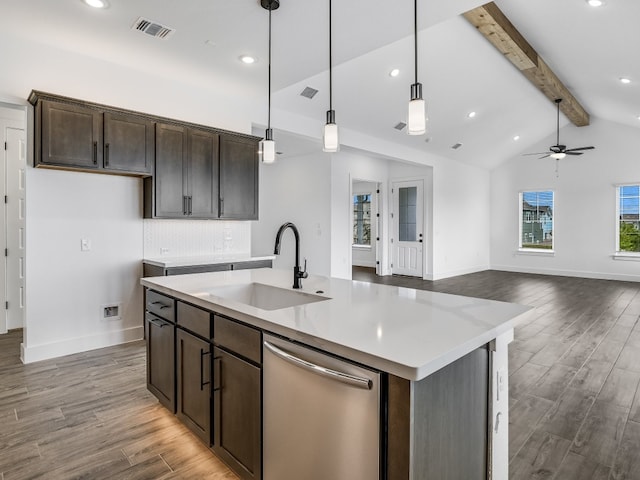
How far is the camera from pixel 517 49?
5.01 m

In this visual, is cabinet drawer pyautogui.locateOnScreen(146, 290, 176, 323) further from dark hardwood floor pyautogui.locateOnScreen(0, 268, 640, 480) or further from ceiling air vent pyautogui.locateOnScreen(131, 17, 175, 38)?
ceiling air vent pyautogui.locateOnScreen(131, 17, 175, 38)

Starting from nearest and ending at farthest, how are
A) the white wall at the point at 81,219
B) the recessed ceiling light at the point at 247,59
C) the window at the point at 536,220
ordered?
the white wall at the point at 81,219
the recessed ceiling light at the point at 247,59
the window at the point at 536,220

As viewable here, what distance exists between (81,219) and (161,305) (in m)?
1.96

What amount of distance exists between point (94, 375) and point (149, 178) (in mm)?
1895

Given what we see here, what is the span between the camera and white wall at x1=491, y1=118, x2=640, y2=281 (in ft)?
27.2

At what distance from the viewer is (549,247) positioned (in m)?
9.44

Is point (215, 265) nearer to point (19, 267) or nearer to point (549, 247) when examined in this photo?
point (19, 267)

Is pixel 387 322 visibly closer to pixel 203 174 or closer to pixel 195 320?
pixel 195 320

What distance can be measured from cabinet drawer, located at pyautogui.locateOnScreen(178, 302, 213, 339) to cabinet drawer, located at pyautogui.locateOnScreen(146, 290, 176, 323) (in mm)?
97

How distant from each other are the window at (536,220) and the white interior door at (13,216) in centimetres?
1031

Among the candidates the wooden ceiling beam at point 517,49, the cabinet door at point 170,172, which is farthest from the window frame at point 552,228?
the cabinet door at point 170,172

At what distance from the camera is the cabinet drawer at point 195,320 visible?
1.83m

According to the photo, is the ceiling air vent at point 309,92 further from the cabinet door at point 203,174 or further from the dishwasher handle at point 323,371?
the dishwasher handle at point 323,371

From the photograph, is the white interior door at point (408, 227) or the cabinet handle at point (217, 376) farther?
the white interior door at point (408, 227)
